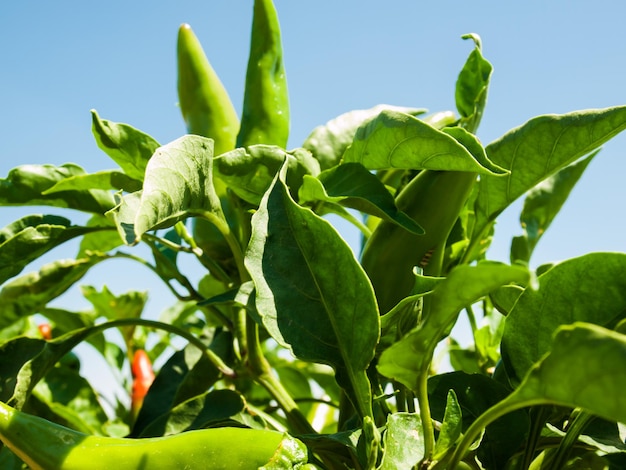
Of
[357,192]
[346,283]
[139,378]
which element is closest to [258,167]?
[357,192]

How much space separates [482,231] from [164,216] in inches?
18.7

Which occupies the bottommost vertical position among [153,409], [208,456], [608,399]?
[153,409]

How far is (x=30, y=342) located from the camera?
99cm

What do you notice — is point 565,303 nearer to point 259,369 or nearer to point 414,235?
point 414,235

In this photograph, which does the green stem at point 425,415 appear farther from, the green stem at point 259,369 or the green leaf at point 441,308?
the green stem at point 259,369

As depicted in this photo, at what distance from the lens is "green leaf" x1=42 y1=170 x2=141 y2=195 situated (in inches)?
38.4

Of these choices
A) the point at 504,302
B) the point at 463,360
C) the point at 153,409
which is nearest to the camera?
the point at 504,302

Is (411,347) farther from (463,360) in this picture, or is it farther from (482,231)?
(463,360)

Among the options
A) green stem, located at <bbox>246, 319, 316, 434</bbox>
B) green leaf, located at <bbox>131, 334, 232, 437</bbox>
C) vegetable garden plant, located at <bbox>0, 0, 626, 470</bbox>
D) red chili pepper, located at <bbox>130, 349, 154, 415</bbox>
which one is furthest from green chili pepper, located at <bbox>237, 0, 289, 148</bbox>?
red chili pepper, located at <bbox>130, 349, 154, 415</bbox>

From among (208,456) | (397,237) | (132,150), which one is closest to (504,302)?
(397,237)

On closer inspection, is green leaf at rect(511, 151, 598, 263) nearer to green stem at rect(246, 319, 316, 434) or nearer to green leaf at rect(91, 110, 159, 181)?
green stem at rect(246, 319, 316, 434)

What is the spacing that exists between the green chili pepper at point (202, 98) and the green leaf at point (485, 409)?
21.3 inches

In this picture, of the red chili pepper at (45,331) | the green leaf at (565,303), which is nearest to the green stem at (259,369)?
the green leaf at (565,303)

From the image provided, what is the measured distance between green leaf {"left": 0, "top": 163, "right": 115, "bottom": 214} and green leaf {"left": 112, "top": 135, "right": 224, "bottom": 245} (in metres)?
0.35
